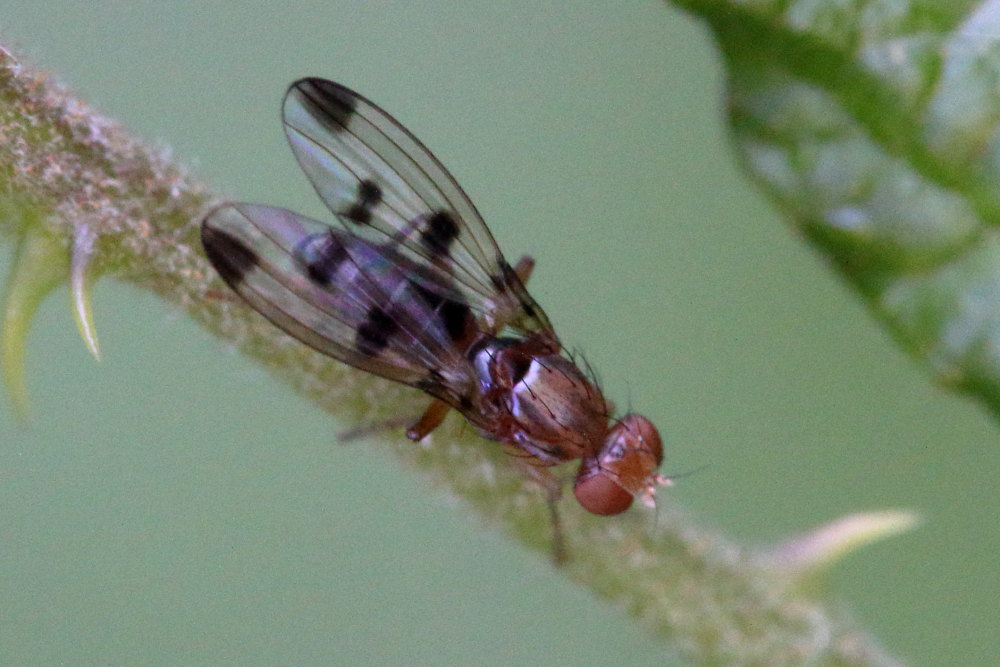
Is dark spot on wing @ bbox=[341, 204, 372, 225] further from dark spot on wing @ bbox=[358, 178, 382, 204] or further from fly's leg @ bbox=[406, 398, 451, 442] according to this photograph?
fly's leg @ bbox=[406, 398, 451, 442]

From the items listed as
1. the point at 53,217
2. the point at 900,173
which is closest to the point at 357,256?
the point at 53,217

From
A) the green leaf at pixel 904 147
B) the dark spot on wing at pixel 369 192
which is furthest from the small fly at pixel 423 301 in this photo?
the green leaf at pixel 904 147

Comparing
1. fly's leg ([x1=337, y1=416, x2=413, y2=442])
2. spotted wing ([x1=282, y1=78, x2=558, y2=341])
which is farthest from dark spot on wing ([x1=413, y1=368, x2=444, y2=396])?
spotted wing ([x1=282, y1=78, x2=558, y2=341])

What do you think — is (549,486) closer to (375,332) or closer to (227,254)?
(375,332)

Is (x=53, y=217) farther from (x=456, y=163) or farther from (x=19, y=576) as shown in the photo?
(x=456, y=163)

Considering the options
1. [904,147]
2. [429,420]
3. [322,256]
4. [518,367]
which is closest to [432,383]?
[429,420]

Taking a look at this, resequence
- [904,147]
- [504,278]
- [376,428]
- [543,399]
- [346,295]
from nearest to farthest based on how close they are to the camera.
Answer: [904,147] < [376,428] < [346,295] < [543,399] < [504,278]
